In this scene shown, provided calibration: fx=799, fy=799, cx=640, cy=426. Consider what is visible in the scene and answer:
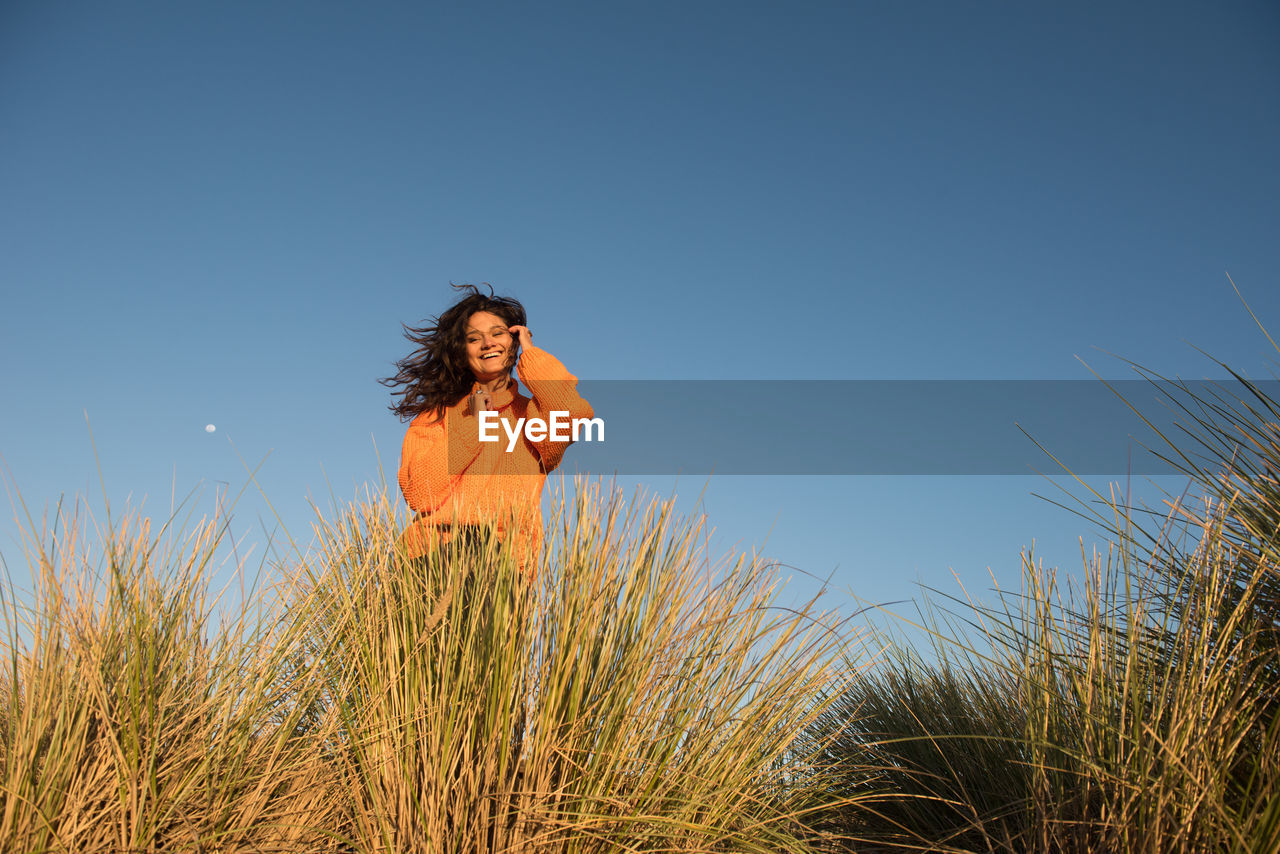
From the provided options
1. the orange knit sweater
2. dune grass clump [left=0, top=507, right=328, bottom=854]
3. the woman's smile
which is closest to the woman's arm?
the orange knit sweater

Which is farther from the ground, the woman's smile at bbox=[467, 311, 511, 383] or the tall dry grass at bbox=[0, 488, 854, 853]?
the woman's smile at bbox=[467, 311, 511, 383]

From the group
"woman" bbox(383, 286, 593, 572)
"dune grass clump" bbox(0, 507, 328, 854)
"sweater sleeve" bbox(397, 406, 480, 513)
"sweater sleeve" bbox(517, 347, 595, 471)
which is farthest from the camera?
"sweater sleeve" bbox(517, 347, 595, 471)

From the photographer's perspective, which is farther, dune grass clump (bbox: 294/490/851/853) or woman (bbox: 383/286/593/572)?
woman (bbox: 383/286/593/572)

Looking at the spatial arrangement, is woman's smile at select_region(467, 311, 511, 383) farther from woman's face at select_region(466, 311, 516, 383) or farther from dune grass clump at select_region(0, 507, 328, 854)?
dune grass clump at select_region(0, 507, 328, 854)

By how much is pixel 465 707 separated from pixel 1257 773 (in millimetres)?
1657

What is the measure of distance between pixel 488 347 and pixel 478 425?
1.04ft

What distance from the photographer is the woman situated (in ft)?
7.34

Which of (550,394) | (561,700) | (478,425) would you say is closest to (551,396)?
(550,394)

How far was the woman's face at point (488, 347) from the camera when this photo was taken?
2.84 m

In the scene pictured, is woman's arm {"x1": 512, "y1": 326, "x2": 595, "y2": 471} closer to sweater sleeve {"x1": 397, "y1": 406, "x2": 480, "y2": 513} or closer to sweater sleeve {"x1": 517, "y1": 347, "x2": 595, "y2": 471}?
sweater sleeve {"x1": 517, "y1": 347, "x2": 595, "y2": 471}

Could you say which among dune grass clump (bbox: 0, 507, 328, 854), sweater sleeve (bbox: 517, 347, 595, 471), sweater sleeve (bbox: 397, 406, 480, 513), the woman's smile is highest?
the woman's smile

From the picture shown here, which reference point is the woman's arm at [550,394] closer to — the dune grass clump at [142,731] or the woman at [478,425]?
the woman at [478,425]

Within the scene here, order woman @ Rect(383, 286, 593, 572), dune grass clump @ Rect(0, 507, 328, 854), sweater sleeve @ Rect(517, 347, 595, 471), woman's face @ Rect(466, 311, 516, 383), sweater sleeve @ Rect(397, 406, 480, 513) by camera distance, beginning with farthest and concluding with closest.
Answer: woman's face @ Rect(466, 311, 516, 383) < sweater sleeve @ Rect(517, 347, 595, 471) < sweater sleeve @ Rect(397, 406, 480, 513) < woman @ Rect(383, 286, 593, 572) < dune grass clump @ Rect(0, 507, 328, 854)

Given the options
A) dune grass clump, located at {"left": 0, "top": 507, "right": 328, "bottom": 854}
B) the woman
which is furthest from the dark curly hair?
dune grass clump, located at {"left": 0, "top": 507, "right": 328, "bottom": 854}
